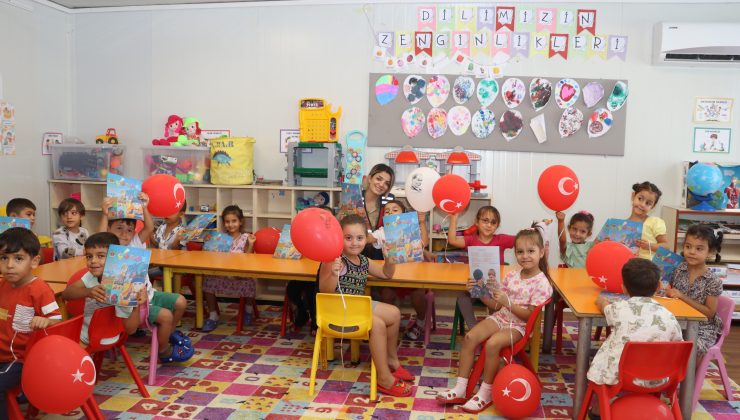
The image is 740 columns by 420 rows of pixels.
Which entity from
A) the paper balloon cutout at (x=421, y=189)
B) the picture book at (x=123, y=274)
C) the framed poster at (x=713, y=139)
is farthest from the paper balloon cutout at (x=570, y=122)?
the picture book at (x=123, y=274)

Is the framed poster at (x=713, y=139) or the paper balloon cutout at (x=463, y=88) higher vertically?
the paper balloon cutout at (x=463, y=88)

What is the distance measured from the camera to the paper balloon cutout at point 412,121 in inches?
212

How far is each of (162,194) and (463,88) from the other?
9.30 feet

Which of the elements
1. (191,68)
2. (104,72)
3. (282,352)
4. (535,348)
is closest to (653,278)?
(535,348)

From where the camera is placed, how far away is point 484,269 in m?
3.22

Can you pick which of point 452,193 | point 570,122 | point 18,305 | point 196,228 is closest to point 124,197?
point 196,228

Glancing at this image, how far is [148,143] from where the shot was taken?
232 inches

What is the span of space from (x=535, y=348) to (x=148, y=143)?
13.9 ft

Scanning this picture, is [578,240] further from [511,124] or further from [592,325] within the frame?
[592,325]

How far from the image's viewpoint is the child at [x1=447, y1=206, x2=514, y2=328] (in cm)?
387

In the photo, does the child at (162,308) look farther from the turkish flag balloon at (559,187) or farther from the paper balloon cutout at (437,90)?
the paper balloon cutout at (437,90)

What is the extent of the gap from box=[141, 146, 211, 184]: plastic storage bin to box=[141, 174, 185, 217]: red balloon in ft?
5.33

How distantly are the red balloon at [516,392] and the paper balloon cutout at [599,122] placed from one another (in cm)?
292

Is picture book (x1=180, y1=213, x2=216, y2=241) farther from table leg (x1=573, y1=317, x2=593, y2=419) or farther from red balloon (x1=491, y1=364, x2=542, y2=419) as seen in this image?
table leg (x1=573, y1=317, x2=593, y2=419)
